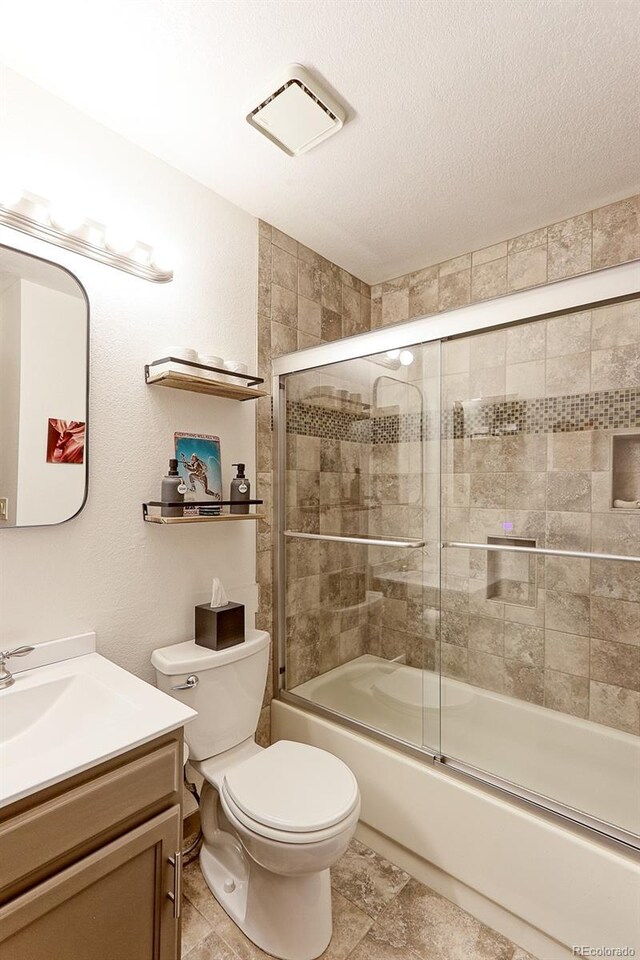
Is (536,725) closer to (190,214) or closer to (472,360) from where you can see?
(472,360)

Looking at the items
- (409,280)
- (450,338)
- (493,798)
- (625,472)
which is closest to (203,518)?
(450,338)

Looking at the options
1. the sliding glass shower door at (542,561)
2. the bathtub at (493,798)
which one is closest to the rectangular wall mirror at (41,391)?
the sliding glass shower door at (542,561)

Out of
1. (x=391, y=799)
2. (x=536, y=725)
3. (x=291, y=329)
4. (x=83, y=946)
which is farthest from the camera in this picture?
(x=291, y=329)

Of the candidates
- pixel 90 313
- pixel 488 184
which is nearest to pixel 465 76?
pixel 488 184

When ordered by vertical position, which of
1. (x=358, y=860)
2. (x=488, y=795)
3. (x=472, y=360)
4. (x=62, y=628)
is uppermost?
(x=472, y=360)

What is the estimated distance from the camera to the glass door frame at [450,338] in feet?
4.47

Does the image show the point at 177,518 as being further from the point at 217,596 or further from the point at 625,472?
the point at 625,472

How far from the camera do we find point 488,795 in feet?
5.09

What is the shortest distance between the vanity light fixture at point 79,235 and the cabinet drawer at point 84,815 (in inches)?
54.9

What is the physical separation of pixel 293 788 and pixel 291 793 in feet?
0.08

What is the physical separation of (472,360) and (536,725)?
1476 millimetres

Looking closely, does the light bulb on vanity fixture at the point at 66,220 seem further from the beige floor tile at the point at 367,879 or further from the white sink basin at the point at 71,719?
Answer: the beige floor tile at the point at 367,879

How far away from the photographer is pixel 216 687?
1640 millimetres

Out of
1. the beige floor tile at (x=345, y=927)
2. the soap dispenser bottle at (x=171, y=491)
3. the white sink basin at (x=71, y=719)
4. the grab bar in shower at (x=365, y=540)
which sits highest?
the soap dispenser bottle at (x=171, y=491)
